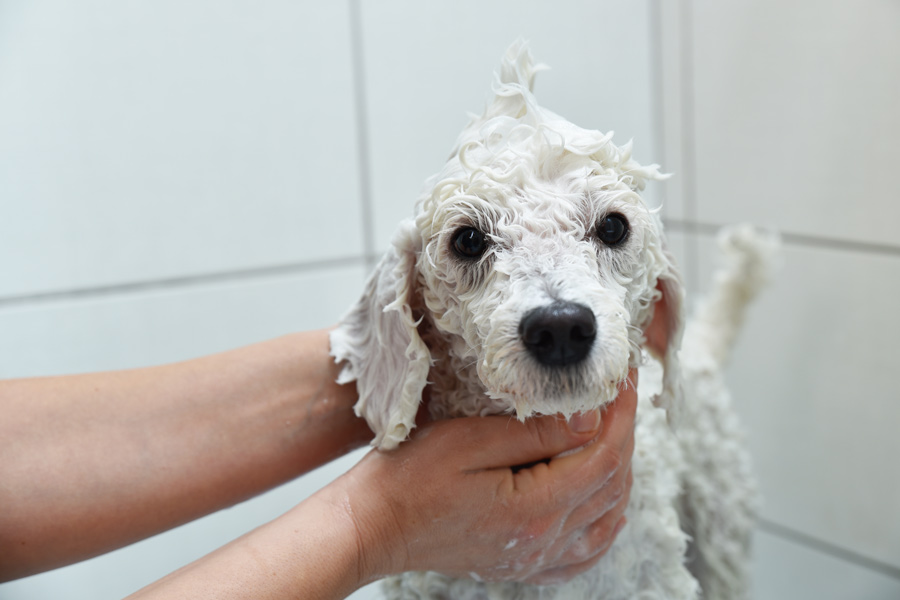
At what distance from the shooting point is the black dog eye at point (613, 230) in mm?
526

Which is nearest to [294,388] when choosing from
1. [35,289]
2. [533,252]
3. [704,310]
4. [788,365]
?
[533,252]

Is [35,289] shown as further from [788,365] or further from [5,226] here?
[788,365]

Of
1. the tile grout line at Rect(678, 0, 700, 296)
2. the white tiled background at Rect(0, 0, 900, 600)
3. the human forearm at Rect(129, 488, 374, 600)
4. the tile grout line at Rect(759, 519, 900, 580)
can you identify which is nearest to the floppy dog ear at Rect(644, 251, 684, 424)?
the human forearm at Rect(129, 488, 374, 600)

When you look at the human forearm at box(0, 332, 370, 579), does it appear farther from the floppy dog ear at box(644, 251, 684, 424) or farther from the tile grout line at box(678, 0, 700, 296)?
the tile grout line at box(678, 0, 700, 296)

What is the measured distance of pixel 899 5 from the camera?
957 millimetres

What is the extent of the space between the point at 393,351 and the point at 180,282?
1.82 feet

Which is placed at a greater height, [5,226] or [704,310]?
[5,226]

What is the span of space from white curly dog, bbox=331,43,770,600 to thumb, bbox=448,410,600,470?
2 cm

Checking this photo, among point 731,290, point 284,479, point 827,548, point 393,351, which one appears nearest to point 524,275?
point 393,351

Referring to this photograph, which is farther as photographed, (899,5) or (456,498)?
(899,5)

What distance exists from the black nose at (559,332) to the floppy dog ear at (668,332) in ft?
0.58

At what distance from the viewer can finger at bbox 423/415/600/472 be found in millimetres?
582

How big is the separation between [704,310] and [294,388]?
59cm

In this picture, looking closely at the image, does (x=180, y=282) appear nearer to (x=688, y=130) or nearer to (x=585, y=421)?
(x=585, y=421)
